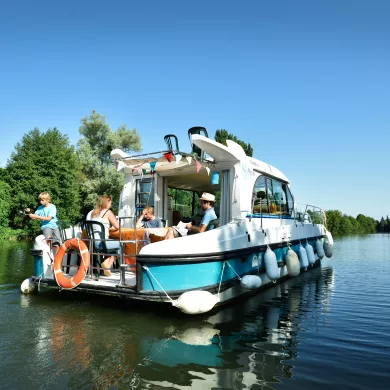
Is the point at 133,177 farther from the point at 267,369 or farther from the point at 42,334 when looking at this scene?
the point at 267,369

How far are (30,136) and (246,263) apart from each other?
35866 mm

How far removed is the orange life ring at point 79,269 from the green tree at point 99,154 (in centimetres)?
2488

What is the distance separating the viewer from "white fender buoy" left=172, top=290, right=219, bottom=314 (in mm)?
5055

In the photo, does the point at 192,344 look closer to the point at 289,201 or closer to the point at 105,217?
the point at 105,217

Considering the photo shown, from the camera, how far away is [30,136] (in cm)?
3703

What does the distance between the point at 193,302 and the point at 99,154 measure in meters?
29.3

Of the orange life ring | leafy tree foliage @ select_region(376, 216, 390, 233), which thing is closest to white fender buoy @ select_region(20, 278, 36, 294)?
the orange life ring

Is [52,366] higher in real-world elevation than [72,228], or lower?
lower

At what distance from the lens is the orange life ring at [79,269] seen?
5.92m

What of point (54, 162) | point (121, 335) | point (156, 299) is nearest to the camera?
point (121, 335)

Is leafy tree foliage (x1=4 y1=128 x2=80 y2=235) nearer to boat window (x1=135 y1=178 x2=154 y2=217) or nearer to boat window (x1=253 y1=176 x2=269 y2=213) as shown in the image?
boat window (x1=135 y1=178 x2=154 y2=217)

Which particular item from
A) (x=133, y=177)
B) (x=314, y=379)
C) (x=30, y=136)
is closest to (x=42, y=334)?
(x=314, y=379)

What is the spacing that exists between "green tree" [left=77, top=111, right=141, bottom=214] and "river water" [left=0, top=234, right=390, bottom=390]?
24184mm

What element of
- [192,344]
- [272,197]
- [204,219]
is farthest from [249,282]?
[272,197]
